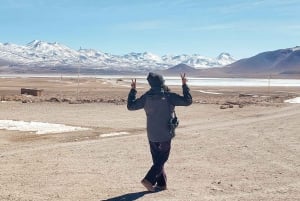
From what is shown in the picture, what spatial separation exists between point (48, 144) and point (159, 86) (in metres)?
7.88

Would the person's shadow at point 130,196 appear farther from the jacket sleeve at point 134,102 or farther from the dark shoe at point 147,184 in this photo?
the jacket sleeve at point 134,102

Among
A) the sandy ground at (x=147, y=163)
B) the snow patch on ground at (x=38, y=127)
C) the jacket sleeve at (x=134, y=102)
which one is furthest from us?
the snow patch on ground at (x=38, y=127)

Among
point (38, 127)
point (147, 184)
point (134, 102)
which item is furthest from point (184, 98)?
point (38, 127)

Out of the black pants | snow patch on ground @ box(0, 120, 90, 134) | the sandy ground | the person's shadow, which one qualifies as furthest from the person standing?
snow patch on ground @ box(0, 120, 90, 134)

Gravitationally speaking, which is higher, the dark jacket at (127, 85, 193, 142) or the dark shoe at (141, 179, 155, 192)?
the dark jacket at (127, 85, 193, 142)

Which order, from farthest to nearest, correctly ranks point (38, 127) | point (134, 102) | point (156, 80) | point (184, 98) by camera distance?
point (38, 127) < point (134, 102) < point (156, 80) < point (184, 98)

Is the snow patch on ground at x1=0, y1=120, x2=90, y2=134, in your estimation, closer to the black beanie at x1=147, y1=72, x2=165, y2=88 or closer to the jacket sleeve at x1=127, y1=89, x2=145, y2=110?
the jacket sleeve at x1=127, y1=89, x2=145, y2=110

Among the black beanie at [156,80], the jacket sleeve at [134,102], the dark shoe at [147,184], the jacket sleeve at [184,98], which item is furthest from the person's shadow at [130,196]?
the black beanie at [156,80]

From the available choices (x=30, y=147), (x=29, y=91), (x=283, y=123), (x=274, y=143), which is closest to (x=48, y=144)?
(x=30, y=147)

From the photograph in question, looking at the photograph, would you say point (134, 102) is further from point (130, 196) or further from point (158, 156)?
point (130, 196)

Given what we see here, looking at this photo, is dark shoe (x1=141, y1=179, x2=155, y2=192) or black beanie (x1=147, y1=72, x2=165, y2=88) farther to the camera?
dark shoe (x1=141, y1=179, x2=155, y2=192)

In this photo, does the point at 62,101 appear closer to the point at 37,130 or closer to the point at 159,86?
the point at 37,130

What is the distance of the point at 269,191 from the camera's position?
913cm

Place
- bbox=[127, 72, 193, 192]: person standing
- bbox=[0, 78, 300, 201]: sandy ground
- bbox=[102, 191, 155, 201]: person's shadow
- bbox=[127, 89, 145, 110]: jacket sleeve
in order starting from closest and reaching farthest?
bbox=[102, 191, 155, 201]: person's shadow → bbox=[127, 72, 193, 192]: person standing → bbox=[127, 89, 145, 110]: jacket sleeve → bbox=[0, 78, 300, 201]: sandy ground
